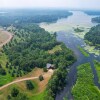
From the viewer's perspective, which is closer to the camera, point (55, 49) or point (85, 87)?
point (85, 87)

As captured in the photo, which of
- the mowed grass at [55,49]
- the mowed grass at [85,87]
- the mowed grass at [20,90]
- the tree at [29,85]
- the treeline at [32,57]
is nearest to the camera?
the mowed grass at [85,87]

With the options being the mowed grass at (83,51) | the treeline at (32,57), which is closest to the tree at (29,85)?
the treeline at (32,57)

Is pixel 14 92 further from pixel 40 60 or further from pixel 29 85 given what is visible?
pixel 40 60

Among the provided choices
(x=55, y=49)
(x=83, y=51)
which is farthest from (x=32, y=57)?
(x=83, y=51)

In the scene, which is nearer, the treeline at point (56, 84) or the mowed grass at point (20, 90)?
the treeline at point (56, 84)

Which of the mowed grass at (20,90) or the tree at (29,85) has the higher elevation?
the tree at (29,85)

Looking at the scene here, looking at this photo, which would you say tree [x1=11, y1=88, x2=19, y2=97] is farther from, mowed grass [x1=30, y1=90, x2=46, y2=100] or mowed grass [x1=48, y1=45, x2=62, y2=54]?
mowed grass [x1=48, y1=45, x2=62, y2=54]

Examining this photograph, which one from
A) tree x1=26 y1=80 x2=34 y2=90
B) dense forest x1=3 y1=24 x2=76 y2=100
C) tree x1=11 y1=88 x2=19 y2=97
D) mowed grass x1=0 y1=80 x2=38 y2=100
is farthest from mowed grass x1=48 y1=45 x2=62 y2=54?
tree x1=11 y1=88 x2=19 y2=97

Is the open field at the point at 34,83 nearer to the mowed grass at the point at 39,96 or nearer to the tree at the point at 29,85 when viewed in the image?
the mowed grass at the point at 39,96

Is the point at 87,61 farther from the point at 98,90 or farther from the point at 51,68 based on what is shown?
the point at 98,90
